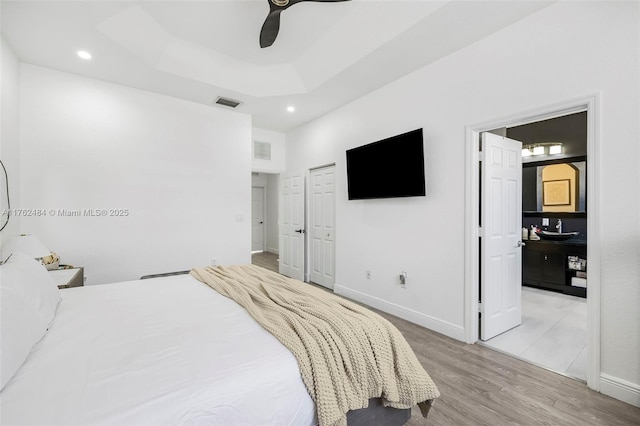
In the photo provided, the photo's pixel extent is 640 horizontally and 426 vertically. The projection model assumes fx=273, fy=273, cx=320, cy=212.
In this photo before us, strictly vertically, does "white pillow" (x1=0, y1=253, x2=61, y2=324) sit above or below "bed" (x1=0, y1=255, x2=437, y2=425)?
above

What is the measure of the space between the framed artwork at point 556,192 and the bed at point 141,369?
4766mm

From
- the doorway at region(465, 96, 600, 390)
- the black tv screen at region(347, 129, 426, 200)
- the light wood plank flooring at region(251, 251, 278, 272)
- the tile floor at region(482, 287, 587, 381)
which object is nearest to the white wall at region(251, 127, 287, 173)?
the black tv screen at region(347, 129, 426, 200)

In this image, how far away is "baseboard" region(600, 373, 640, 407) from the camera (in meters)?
1.78

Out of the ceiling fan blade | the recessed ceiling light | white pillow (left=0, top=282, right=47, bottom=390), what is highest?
the recessed ceiling light

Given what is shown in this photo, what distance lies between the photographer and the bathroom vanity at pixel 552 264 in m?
3.98

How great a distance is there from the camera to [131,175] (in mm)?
3559

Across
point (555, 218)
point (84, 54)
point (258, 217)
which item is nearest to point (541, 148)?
point (555, 218)

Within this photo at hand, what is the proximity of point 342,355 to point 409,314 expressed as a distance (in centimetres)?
218

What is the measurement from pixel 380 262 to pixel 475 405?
6.11 ft

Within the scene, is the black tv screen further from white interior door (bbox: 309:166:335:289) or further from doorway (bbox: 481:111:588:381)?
doorway (bbox: 481:111:588:381)

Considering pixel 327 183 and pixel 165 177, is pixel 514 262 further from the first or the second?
pixel 165 177

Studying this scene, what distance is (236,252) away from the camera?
14.3ft

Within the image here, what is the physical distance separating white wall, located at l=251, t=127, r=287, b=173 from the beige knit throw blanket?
3.73 meters

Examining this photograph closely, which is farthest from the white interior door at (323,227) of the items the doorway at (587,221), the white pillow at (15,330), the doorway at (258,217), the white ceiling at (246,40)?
the doorway at (258,217)
